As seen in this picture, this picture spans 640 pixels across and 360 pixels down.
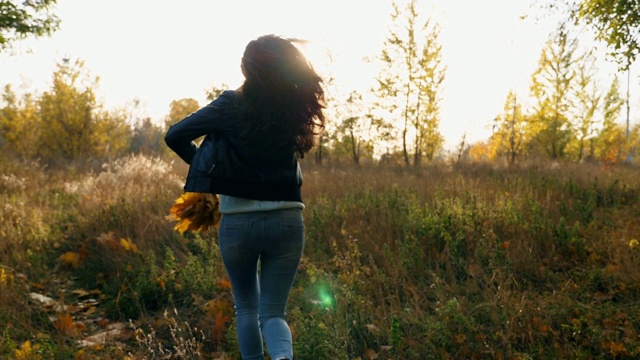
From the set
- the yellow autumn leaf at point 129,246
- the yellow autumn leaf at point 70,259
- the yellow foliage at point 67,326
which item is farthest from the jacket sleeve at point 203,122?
the yellow autumn leaf at point 70,259

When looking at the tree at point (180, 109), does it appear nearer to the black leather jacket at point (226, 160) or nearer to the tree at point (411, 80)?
the tree at point (411, 80)

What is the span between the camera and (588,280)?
4.51 meters

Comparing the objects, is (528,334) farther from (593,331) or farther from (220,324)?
(220,324)

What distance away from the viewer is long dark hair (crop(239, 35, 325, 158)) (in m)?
2.25

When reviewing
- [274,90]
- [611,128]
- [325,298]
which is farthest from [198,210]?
[611,128]

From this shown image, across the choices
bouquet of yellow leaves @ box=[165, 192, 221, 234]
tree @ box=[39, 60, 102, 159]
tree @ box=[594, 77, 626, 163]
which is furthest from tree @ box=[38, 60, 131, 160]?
tree @ box=[594, 77, 626, 163]

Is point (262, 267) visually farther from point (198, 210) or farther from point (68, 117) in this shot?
point (68, 117)

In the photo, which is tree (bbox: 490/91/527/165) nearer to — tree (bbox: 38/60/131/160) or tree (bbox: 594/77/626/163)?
tree (bbox: 594/77/626/163)

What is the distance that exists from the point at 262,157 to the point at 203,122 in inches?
12.8

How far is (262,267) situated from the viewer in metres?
2.47

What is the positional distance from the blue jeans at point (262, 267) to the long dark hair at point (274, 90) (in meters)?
0.37

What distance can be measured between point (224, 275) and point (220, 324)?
3.55 feet

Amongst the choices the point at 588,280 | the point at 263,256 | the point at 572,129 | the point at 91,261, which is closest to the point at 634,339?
the point at 588,280

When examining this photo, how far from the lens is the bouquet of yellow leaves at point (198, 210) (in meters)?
2.84
